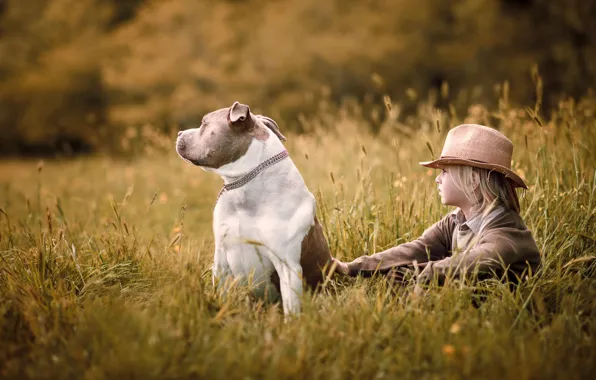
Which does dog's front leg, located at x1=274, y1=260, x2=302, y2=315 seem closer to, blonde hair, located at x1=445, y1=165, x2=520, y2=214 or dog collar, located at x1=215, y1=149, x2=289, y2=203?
dog collar, located at x1=215, y1=149, x2=289, y2=203

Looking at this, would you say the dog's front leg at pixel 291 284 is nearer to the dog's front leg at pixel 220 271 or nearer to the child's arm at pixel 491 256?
the dog's front leg at pixel 220 271

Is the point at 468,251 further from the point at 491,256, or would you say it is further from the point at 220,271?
the point at 220,271

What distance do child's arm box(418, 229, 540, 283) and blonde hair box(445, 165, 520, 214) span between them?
18 cm

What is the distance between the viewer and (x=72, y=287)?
2.97 m

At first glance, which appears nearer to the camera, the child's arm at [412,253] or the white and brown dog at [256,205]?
the white and brown dog at [256,205]

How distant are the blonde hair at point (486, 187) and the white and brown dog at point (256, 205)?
0.81 metres

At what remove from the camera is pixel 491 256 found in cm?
271

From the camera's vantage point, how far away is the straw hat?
2.83m

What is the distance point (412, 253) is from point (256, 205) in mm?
962

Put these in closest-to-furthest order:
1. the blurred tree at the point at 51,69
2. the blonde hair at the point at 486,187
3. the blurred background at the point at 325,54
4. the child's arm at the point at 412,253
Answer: the blonde hair at the point at 486,187
the child's arm at the point at 412,253
the blurred background at the point at 325,54
the blurred tree at the point at 51,69

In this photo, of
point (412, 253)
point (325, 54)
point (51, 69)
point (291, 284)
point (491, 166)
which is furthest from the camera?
point (51, 69)

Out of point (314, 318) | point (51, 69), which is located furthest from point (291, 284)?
point (51, 69)

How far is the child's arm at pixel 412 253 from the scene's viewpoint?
10.1 ft

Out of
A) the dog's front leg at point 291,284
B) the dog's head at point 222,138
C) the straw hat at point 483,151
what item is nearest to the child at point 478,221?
the straw hat at point 483,151
